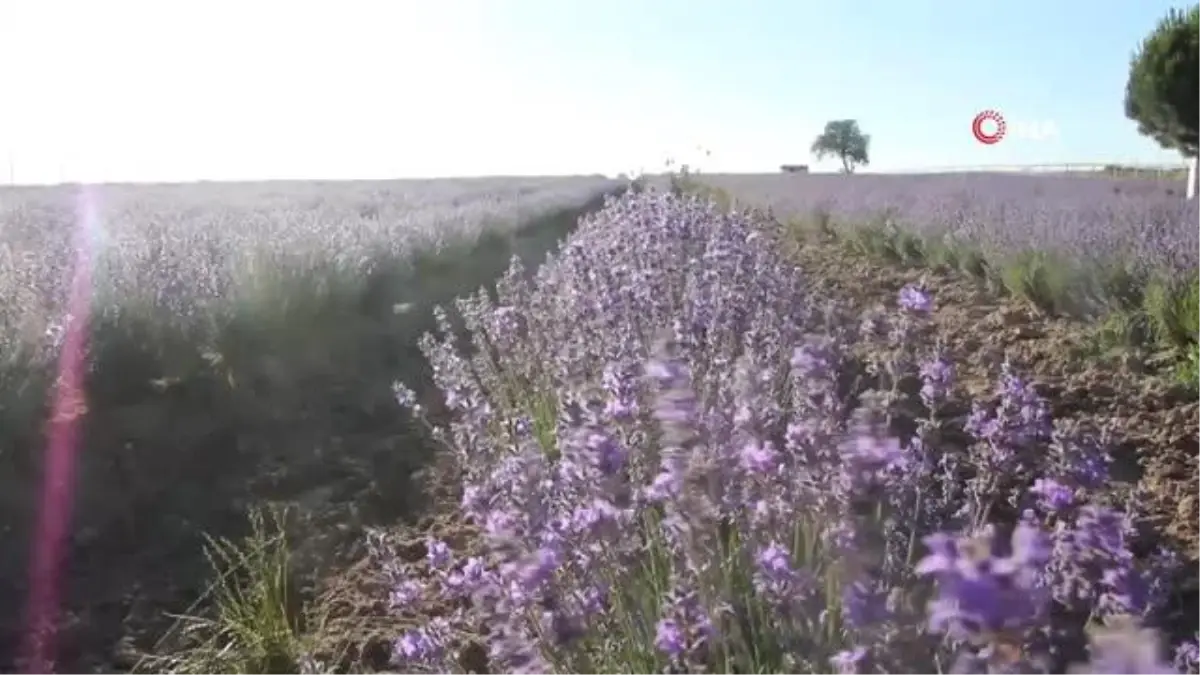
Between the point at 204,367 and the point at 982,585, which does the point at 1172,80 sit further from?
the point at 982,585

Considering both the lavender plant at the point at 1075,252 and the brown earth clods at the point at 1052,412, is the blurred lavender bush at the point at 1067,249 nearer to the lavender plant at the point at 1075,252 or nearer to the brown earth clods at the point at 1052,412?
the lavender plant at the point at 1075,252

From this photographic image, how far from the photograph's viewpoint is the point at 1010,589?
0.79 meters

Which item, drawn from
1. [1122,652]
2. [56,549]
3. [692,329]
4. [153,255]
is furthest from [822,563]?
[153,255]

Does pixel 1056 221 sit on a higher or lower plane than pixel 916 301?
lower

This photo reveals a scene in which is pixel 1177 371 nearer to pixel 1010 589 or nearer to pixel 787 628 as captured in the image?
pixel 787 628

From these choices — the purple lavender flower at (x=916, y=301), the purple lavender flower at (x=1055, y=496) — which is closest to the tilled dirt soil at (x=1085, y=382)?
the purple lavender flower at (x=916, y=301)

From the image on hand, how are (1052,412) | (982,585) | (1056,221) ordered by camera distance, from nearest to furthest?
(982,585)
(1052,412)
(1056,221)

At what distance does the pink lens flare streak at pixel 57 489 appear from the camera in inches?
110

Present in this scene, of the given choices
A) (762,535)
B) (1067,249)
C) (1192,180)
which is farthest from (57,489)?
(1192,180)

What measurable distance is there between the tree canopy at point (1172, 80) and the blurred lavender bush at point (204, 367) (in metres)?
16.3

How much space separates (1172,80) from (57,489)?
19740 mm

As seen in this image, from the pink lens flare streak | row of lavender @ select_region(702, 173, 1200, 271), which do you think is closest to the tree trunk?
row of lavender @ select_region(702, 173, 1200, 271)

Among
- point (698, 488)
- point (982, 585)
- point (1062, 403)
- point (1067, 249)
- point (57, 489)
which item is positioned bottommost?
point (57, 489)

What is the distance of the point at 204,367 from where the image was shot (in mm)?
5039
